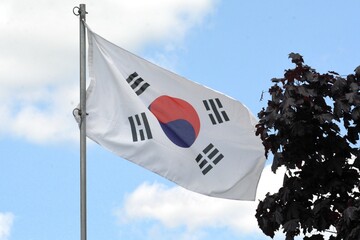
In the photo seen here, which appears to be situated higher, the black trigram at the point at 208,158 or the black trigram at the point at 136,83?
the black trigram at the point at 136,83

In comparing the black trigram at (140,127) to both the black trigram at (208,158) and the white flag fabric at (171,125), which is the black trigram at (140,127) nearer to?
the white flag fabric at (171,125)

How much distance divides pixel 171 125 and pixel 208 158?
0.72 m

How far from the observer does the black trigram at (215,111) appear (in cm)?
1544

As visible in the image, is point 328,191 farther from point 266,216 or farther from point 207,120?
point 207,120

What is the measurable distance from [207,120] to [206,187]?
3.07ft

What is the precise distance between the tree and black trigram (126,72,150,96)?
1.58 m

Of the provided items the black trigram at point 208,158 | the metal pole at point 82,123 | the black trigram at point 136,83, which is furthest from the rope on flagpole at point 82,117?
the black trigram at point 208,158

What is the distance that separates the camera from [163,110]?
14914 mm

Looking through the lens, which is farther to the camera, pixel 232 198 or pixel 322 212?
pixel 232 198

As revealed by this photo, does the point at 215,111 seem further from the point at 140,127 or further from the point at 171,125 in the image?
the point at 140,127

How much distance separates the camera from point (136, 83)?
14.8 metres

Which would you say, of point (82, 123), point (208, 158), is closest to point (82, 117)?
point (82, 123)

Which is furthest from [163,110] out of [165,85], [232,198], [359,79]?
[359,79]

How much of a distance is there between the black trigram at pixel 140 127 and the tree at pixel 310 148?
4.67ft
